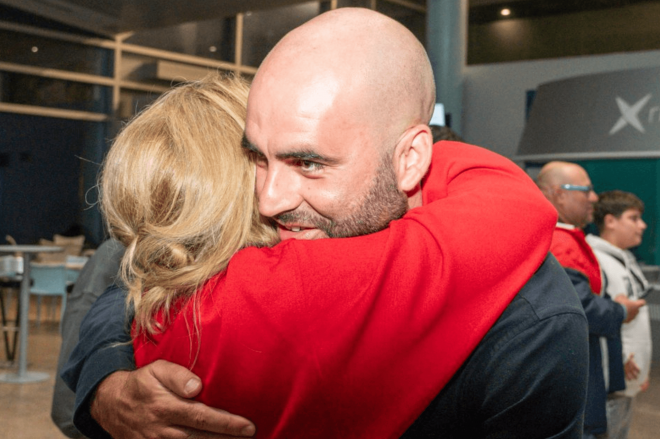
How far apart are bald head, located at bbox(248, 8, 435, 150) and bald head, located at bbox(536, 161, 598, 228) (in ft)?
8.02

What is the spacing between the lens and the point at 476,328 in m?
0.98

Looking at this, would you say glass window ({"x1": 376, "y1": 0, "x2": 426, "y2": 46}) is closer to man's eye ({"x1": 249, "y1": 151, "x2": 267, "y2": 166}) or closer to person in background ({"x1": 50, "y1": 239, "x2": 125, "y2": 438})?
person in background ({"x1": 50, "y1": 239, "x2": 125, "y2": 438})

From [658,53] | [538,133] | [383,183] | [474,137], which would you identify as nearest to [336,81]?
[383,183]

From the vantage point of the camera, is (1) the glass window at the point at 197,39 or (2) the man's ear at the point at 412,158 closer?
(2) the man's ear at the point at 412,158

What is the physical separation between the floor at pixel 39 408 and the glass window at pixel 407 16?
917 centimetres

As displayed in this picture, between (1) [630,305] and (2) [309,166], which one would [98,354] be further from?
(1) [630,305]

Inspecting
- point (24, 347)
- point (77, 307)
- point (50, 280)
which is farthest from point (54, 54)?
point (77, 307)

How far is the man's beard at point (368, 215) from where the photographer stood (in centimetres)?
120

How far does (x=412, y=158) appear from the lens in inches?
50.4

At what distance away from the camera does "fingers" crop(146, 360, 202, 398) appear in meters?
1.00

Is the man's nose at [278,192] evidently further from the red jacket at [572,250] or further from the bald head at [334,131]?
the red jacket at [572,250]

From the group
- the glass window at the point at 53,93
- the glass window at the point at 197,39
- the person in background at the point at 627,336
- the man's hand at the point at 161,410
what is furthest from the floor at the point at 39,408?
the glass window at the point at 197,39

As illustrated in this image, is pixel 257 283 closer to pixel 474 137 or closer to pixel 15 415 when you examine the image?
pixel 15 415

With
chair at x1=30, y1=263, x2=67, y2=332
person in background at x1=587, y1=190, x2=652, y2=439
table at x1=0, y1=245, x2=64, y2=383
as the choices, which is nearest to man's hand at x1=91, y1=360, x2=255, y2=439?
person in background at x1=587, y1=190, x2=652, y2=439
